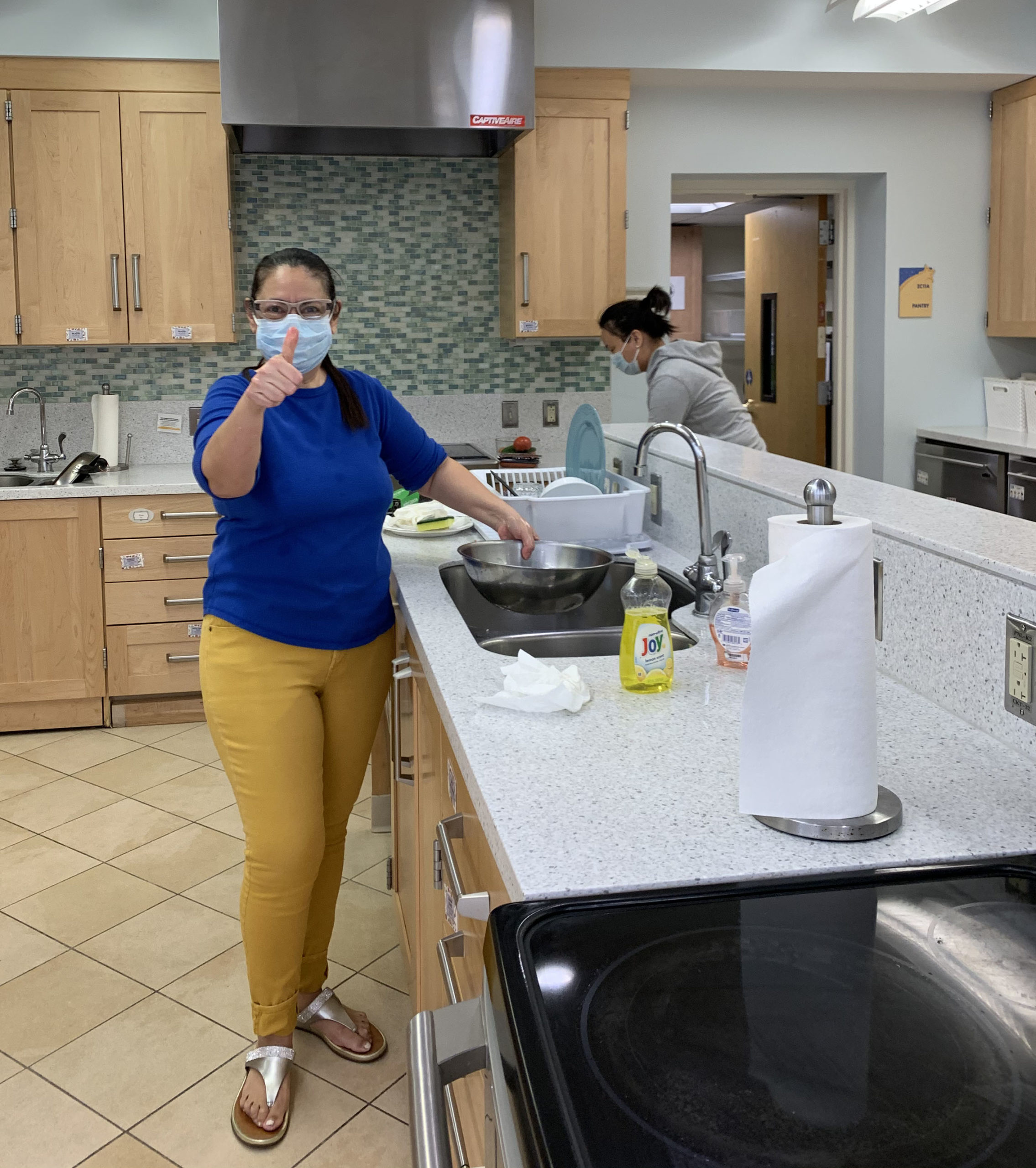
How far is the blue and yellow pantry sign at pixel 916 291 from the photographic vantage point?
4.85 m

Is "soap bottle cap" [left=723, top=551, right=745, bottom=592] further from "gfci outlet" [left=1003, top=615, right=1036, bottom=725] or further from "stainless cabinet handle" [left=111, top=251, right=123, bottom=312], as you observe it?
"stainless cabinet handle" [left=111, top=251, right=123, bottom=312]

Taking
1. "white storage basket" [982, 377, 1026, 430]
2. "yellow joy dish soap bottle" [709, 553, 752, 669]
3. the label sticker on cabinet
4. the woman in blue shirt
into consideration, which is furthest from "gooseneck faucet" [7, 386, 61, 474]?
"white storage basket" [982, 377, 1026, 430]

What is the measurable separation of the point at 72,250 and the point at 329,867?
276cm

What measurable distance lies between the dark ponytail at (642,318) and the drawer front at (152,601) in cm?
167

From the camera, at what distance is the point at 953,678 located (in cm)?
143

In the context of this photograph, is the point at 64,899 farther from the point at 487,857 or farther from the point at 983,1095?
the point at 983,1095

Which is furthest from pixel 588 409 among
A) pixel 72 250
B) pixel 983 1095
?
pixel 983 1095

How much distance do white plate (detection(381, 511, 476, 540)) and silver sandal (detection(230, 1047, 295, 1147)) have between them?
119 centimetres

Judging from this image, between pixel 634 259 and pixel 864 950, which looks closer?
pixel 864 950

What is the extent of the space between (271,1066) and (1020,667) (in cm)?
145

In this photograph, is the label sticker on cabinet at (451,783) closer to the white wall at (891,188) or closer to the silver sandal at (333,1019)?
the silver sandal at (333,1019)

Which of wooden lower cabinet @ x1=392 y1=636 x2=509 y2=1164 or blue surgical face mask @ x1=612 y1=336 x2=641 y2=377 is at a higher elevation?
blue surgical face mask @ x1=612 y1=336 x2=641 y2=377

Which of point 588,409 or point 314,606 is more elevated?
point 588,409

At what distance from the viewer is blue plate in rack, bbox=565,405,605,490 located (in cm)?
302
